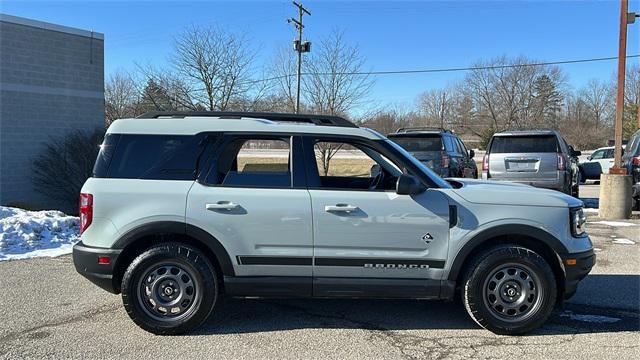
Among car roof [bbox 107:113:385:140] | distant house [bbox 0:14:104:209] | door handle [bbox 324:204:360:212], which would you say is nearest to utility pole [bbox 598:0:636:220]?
car roof [bbox 107:113:385:140]

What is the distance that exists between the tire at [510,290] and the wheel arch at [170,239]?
2077 millimetres

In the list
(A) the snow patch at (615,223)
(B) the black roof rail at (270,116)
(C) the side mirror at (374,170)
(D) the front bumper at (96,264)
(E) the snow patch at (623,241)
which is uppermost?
(B) the black roof rail at (270,116)

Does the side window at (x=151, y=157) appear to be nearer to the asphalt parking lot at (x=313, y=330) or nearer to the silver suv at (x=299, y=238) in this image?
the silver suv at (x=299, y=238)

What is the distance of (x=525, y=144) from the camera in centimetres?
1135

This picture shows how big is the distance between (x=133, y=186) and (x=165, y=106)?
19.6 m

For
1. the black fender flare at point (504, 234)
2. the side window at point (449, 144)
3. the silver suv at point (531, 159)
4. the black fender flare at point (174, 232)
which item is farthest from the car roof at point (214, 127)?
the silver suv at point (531, 159)

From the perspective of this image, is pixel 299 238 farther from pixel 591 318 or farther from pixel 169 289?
pixel 591 318

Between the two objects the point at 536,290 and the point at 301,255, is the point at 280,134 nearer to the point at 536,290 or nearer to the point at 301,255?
the point at 301,255

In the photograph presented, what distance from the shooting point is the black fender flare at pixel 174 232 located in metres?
4.36

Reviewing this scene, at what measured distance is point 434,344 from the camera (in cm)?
420

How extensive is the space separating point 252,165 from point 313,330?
1.56 metres

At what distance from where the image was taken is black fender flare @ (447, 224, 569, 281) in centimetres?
435

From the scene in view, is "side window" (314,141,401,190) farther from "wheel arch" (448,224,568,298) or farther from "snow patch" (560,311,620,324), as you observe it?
"snow patch" (560,311,620,324)

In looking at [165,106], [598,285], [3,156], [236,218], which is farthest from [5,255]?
[165,106]
